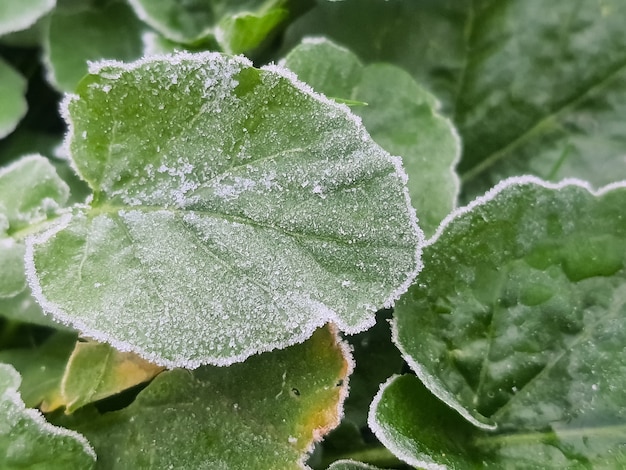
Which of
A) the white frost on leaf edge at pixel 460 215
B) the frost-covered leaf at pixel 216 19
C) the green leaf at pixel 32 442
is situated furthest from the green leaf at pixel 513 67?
the green leaf at pixel 32 442

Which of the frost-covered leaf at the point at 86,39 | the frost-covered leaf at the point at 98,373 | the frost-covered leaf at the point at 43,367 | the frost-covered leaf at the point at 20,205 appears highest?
the frost-covered leaf at the point at 86,39

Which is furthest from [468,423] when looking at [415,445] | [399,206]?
[399,206]

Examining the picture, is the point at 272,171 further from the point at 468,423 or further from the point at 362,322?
the point at 468,423

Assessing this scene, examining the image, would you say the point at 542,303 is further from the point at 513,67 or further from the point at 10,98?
the point at 10,98

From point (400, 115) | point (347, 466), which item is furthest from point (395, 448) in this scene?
point (400, 115)

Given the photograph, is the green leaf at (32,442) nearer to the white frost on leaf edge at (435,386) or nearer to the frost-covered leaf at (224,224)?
the frost-covered leaf at (224,224)

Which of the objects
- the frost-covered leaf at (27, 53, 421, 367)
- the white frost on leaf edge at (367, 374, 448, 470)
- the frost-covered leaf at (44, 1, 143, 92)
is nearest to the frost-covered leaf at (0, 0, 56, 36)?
the frost-covered leaf at (44, 1, 143, 92)

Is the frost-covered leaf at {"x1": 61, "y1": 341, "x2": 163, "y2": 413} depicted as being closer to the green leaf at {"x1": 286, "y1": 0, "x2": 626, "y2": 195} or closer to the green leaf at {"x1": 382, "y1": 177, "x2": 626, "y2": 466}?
the green leaf at {"x1": 382, "y1": 177, "x2": 626, "y2": 466}
